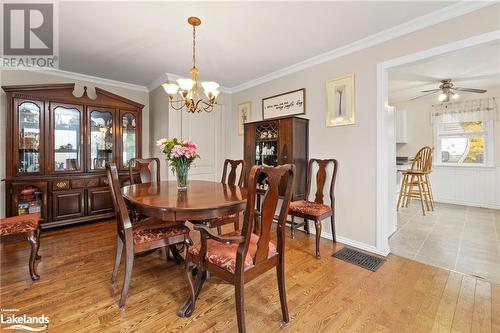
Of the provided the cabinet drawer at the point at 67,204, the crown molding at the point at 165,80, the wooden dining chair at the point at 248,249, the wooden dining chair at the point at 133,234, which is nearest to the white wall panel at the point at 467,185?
the crown molding at the point at 165,80

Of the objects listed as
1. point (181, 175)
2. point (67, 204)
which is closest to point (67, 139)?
point (67, 204)

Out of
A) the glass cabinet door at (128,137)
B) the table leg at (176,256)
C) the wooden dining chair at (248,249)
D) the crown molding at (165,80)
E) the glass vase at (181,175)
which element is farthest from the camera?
the glass cabinet door at (128,137)

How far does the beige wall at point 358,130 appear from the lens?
92.4 inches

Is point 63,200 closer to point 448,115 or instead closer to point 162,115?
point 162,115

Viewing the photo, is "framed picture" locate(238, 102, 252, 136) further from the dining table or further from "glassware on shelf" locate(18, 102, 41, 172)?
"glassware on shelf" locate(18, 102, 41, 172)

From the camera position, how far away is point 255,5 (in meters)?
2.07

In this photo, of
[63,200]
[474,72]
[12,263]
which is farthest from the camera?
[474,72]

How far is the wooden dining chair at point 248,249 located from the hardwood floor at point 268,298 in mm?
181

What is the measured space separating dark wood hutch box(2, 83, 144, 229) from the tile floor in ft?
14.1

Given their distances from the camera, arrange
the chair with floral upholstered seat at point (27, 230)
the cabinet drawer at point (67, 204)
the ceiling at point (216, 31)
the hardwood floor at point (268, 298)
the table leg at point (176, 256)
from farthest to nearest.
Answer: the cabinet drawer at point (67, 204) → the table leg at point (176, 256) → the ceiling at point (216, 31) → the chair with floral upholstered seat at point (27, 230) → the hardwood floor at point (268, 298)

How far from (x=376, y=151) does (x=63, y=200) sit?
425cm

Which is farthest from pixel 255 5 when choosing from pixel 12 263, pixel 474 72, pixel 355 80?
pixel 474 72

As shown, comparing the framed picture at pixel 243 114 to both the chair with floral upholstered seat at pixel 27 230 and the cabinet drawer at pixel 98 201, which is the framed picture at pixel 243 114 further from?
the chair with floral upholstered seat at pixel 27 230

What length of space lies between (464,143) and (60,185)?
7572mm
